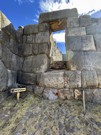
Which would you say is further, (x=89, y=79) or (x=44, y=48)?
(x=44, y=48)

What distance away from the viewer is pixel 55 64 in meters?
2.90

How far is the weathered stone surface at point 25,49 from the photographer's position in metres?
2.64

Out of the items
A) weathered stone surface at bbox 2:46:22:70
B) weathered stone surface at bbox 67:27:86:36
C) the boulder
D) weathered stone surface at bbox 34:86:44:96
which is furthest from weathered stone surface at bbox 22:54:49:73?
the boulder

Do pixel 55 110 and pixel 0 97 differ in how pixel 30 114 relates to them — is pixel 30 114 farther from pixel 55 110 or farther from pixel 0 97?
pixel 0 97

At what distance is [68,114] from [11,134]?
1.11 meters

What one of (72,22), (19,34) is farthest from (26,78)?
(72,22)

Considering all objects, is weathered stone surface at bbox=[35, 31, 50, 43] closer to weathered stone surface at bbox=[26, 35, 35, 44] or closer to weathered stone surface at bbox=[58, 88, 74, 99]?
weathered stone surface at bbox=[26, 35, 35, 44]

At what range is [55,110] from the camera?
1.56 m

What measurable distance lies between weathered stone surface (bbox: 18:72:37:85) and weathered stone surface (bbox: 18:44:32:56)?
833mm

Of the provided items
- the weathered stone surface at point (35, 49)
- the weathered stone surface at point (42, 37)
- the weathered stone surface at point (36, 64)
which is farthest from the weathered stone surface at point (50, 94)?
the weathered stone surface at point (42, 37)

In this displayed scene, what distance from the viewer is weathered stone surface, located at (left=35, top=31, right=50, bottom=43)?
255cm

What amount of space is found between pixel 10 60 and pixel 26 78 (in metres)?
0.84

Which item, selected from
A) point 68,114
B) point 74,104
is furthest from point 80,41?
point 68,114

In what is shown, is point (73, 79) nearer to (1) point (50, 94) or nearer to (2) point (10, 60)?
(1) point (50, 94)
